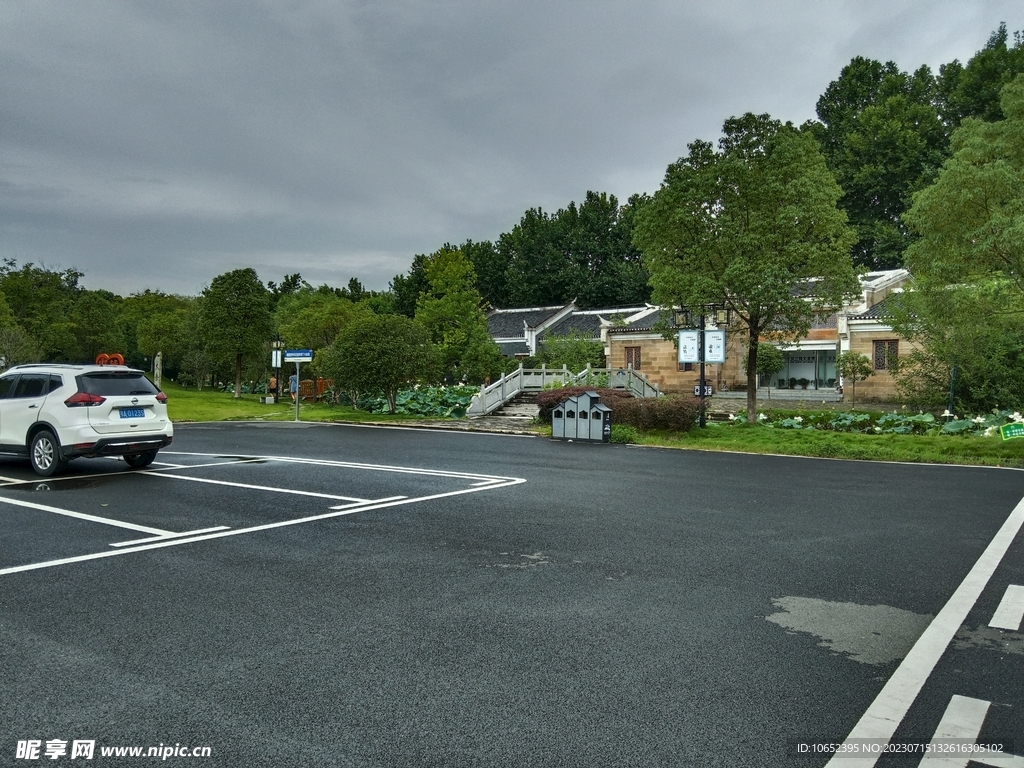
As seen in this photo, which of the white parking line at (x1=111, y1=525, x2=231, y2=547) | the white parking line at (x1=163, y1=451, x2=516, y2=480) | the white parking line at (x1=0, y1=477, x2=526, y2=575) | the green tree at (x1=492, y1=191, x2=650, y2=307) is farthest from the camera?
the green tree at (x1=492, y1=191, x2=650, y2=307)

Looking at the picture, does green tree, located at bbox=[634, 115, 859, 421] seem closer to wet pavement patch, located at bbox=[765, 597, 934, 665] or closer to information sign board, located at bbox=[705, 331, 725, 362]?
information sign board, located at bbox=[705, 331, 725, 362]

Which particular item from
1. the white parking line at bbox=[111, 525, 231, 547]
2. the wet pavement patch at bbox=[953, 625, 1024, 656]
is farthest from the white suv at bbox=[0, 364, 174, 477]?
the wet pavement patch at bbox=[953, 625, 1024, 656]

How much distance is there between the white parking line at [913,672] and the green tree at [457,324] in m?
32.7

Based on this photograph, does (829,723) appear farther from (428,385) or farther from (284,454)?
(428,385)

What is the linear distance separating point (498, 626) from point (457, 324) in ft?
118

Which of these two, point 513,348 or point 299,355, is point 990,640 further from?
point 513,348

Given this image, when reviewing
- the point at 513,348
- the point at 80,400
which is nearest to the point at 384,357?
the point at 80,400

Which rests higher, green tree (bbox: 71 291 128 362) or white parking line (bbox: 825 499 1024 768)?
green tree (bbox: 71 291 128 362)

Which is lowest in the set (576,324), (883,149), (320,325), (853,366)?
(853,366)

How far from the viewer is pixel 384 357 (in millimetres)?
27453

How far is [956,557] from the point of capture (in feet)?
21.4

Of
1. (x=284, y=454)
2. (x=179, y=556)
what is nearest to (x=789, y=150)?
(x=284, y=454)

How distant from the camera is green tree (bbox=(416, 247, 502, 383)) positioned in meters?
38.3

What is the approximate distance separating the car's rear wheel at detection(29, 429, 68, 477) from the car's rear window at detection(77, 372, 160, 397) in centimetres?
95
